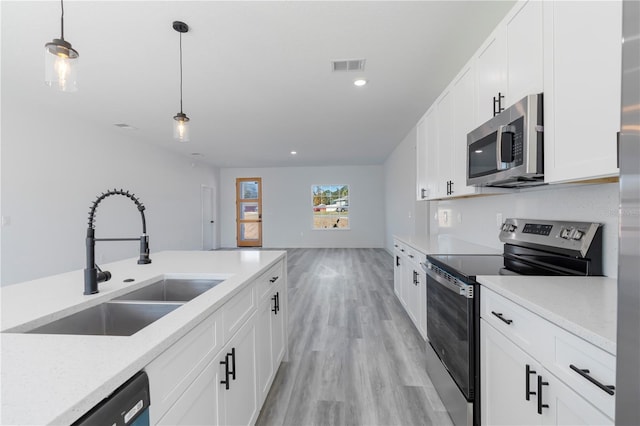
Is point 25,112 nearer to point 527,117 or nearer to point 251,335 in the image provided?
point 251,335

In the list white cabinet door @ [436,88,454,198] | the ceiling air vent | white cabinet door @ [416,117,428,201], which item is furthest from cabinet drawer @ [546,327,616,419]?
the ceiling air vent

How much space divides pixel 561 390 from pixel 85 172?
20.3ft

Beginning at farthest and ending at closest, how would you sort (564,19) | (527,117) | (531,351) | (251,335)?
(251,335), (527,117), (564,19), (531,351)

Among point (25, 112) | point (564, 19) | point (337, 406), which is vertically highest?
point (25, 112)

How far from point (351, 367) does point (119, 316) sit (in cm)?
176

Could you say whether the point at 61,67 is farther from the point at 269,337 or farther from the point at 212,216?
the point at 212,216

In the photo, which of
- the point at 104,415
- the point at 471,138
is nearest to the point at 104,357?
the point at 104,415

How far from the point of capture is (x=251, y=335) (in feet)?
5.25

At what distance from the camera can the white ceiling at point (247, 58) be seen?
207 centimetres

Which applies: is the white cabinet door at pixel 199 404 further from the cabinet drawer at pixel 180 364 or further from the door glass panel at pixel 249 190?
the door glass panel at pixel 249 190

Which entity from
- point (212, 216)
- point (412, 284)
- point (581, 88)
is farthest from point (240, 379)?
point (212, 216)

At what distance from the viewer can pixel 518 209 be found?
6.93ft

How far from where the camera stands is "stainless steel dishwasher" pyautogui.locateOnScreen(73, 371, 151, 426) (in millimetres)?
567

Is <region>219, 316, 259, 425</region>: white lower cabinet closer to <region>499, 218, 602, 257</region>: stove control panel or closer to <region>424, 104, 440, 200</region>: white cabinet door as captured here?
<region>499, 218, 602, 257</region>: stove control panel
